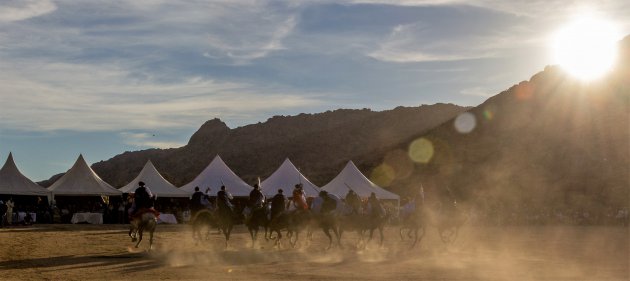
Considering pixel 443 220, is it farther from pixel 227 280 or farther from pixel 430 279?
pixel 227 280

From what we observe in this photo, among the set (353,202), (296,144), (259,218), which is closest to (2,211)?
(259,218)

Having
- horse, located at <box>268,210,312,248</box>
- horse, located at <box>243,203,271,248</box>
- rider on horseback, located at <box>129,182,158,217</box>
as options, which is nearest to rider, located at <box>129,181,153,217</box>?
rider on horseback, located at <box>129,182,158,217</box>

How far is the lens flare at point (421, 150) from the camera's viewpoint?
104350 millimetres

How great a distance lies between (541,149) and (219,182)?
165 ft

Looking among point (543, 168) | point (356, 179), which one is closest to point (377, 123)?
point (543, 168)

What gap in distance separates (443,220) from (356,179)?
22.1 m

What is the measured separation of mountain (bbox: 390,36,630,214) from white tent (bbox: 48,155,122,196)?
35.1 meters

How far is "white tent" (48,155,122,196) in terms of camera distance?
4934 centimetres

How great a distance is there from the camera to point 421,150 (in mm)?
110250

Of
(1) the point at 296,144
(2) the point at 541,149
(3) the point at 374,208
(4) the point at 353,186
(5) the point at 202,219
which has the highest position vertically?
(1) the point at 296,144

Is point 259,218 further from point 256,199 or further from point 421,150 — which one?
point 421,150

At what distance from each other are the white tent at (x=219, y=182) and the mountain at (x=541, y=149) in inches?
1065

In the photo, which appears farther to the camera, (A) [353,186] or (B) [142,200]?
(A) [353,186]

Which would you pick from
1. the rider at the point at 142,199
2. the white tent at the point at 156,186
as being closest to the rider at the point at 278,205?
the rider at the point at 142,199
